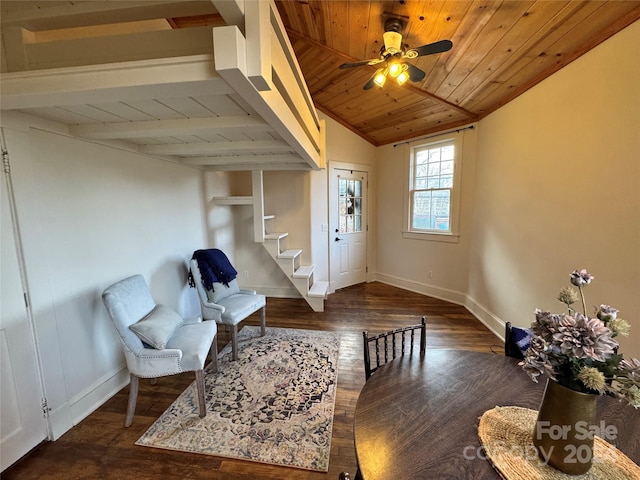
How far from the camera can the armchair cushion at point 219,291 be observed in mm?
2834

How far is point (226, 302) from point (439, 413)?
90.6 inches

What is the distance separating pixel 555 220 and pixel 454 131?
206cm

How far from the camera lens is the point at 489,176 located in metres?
3.27

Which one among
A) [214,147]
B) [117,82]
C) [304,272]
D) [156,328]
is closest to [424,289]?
[304,272]

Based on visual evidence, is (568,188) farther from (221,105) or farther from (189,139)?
(189,139)

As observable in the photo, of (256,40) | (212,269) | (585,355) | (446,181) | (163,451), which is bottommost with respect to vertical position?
(163,451)

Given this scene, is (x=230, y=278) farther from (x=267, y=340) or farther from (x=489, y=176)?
(x=489, y=176)

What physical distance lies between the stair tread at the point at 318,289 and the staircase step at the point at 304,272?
0.23 meters

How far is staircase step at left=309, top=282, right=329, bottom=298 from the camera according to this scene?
147 inches

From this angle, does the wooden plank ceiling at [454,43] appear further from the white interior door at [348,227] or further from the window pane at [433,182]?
the white interior door at [348,227]

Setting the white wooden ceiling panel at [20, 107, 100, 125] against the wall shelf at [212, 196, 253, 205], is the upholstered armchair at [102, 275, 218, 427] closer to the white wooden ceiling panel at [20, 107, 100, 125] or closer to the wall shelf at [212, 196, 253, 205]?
the white wooden ceiling panel at [20, 107, 100, 125]

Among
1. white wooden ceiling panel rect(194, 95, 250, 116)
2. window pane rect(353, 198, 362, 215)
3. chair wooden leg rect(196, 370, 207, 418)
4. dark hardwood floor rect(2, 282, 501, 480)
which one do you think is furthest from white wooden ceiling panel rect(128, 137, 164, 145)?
window pane rect(353, 198, 362, 215)

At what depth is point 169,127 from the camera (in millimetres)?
1710

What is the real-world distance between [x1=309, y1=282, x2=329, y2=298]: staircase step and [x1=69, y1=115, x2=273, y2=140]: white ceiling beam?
2464mm
